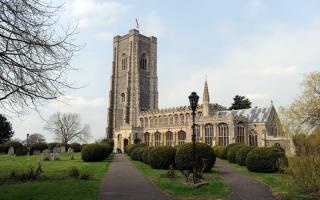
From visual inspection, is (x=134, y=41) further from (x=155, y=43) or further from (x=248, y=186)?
(x=248, y=186)

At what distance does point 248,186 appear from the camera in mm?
14719

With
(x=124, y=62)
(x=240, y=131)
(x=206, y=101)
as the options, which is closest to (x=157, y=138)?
(x=206, y=101)

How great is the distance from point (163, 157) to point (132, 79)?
60.2 metres

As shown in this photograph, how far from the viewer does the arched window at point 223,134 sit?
5175cm

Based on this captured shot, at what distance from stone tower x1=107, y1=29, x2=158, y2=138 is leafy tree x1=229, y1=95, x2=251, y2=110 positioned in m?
20.0

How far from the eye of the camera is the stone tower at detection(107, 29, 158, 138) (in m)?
79.7

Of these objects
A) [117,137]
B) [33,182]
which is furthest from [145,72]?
[33,182]

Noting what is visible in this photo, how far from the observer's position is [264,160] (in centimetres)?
2056

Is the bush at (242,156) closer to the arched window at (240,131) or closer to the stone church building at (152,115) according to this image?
the stone church building at (152,115)

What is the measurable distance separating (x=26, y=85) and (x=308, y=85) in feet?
110

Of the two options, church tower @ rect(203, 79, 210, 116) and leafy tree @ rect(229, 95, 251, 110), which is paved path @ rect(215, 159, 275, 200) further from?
leafy tree @ rect(229, 95, 251, 110)

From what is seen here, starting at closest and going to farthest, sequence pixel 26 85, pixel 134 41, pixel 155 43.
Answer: pixel 26 85 < pixel 134 41 < pixel 155 43

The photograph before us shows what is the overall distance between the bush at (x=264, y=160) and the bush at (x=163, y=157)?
16.9ft

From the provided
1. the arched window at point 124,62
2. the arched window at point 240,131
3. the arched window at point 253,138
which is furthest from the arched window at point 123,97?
the arched window at point 253,138
